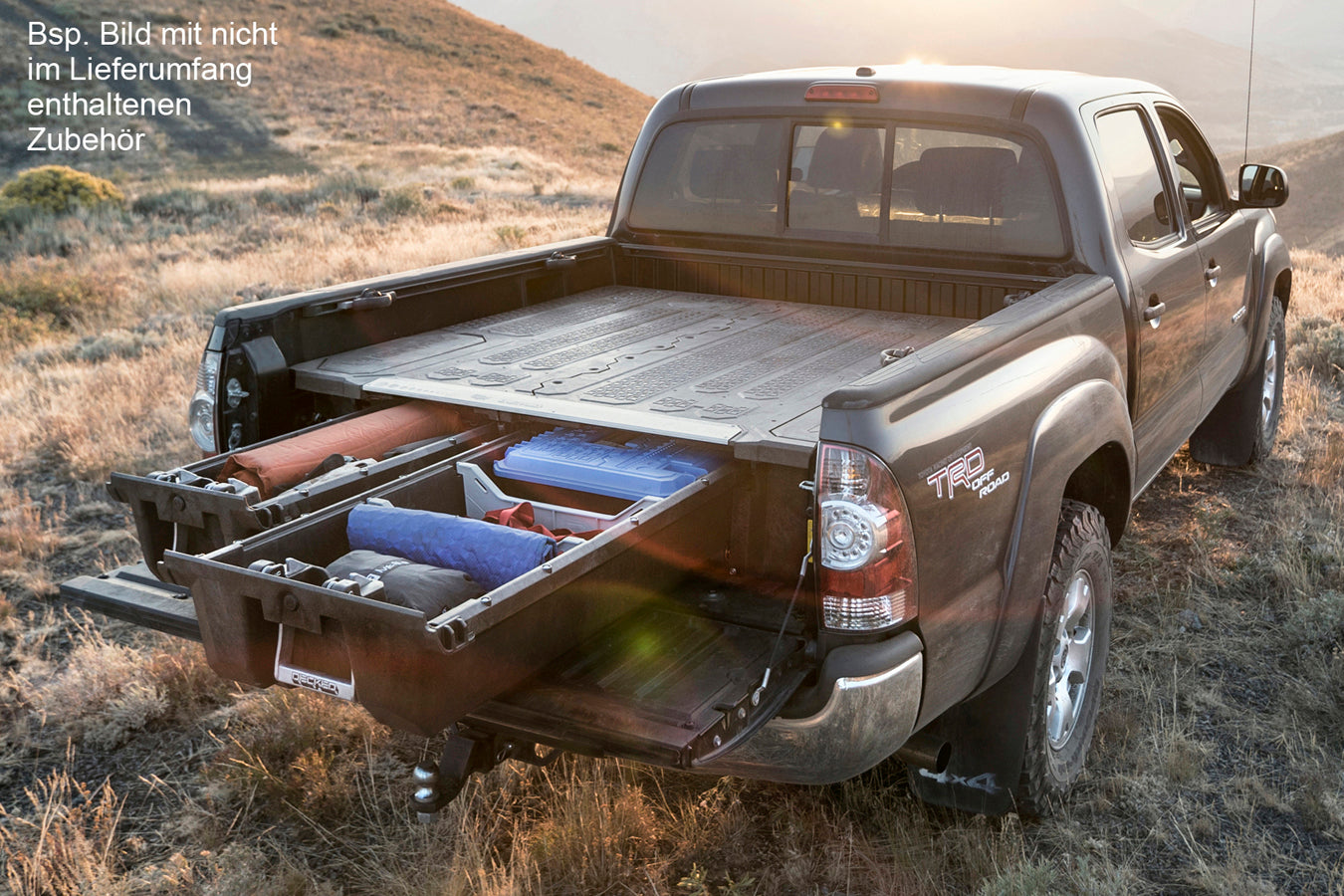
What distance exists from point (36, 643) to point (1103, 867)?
13.6 feet

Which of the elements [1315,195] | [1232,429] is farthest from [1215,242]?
[1315,195]

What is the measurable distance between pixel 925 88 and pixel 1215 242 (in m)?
1.47

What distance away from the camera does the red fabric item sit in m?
2.91

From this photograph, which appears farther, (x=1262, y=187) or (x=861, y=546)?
(x=1262, y=187)

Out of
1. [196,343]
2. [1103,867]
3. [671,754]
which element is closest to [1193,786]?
[1103,867]

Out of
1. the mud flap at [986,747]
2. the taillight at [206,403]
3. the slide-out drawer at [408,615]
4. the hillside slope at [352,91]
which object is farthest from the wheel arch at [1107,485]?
the hillside slope at [352,91]

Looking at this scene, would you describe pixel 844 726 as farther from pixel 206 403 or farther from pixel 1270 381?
pixel 1270 381

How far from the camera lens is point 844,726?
2.51 m

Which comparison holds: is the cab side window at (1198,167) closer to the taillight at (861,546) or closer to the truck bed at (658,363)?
the truck bed at (658,363)

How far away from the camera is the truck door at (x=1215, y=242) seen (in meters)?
4.69

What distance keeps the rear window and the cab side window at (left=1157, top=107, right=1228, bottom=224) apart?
1.29m

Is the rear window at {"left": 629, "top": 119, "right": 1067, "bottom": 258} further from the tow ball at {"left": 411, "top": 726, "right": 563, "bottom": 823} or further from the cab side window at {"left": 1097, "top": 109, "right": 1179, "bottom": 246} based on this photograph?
the tow ball at {"left": 411, "top": 726, "right": 563, "bottom": 823}

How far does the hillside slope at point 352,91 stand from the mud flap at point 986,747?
106 feet

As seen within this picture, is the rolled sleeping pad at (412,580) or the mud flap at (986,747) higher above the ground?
the rolled sleeping pad at (412,580)
